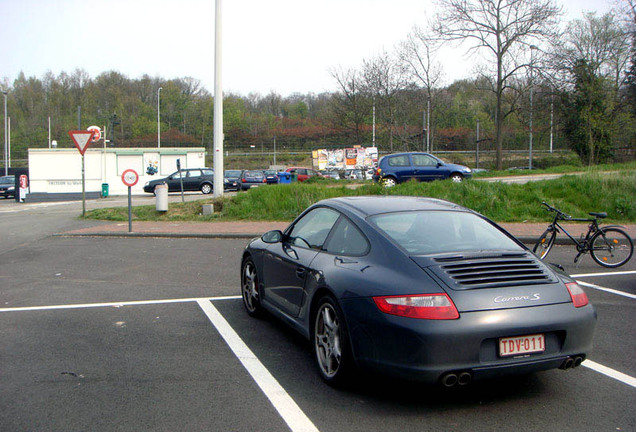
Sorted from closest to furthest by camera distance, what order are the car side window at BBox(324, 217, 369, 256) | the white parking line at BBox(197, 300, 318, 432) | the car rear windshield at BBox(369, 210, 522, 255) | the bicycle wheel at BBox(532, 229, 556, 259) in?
the white parking line at BBox(197, 300, 318, 432) < the car rear windshield at BBox(369, 210, 522, 255) < the car side window at BBox(324, 217, 369, 256) < the bicycle wheel at BBox(532, 229, 556, 259)

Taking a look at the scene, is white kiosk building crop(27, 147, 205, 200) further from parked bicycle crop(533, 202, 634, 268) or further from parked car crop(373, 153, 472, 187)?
parked bicycle crop(533, 202, 634, 268)

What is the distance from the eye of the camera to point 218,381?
4617mm

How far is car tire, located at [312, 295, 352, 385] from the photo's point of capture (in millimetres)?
4199

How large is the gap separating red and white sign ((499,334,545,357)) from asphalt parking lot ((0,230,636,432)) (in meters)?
0.45

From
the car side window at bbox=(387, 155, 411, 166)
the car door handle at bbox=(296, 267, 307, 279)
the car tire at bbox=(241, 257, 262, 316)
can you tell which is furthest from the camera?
the car side window at bbox=(387, 155, 411, 166)

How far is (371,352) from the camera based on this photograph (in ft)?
13.0

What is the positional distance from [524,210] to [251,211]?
8.03 metres

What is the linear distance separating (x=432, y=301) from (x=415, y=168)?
66.6 ft

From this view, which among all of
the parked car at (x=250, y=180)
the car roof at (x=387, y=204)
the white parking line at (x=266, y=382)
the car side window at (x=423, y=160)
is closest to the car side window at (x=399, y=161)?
the car side window at (x=423, y=160)

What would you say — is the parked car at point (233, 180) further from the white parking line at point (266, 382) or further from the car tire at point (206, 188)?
the white parking line at point (266, 382)

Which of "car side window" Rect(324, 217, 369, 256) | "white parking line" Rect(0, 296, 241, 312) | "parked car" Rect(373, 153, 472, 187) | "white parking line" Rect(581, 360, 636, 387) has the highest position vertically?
"parked car" Rect(373, 153, 472, 187)

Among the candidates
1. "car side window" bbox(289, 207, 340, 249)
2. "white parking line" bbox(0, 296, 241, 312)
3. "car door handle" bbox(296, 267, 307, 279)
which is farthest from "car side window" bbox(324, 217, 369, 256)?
"white parking line" bbox(0, 296, 241, 312)

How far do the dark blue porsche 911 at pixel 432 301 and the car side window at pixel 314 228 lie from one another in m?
0.06

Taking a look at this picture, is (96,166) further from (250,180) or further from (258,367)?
(258,367)
